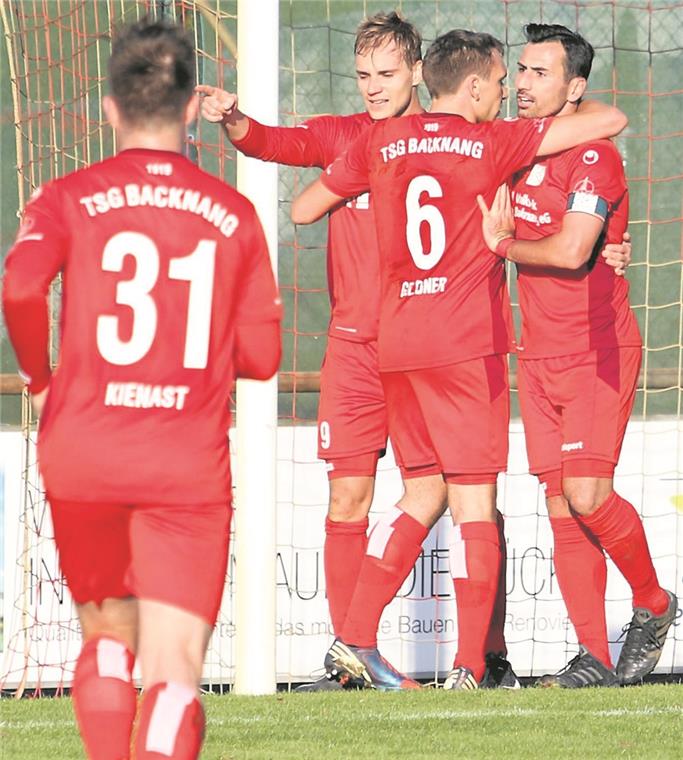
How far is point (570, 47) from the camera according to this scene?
6.57 meters

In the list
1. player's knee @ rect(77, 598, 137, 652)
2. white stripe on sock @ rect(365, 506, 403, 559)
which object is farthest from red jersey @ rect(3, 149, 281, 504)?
white stripe on sock @ rect(365, 506, 403, 559)

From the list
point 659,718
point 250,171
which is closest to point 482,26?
point 250,171

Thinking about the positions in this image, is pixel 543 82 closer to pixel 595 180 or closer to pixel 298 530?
pixel 595 180

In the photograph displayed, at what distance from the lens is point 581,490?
652 cm

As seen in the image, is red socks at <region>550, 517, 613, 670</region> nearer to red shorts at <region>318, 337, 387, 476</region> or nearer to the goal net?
red shorts at <region>318, 337, 387, 476</region>

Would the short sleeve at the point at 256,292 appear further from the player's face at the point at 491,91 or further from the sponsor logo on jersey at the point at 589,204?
the sponsor logo on jersey at the point at 589,204

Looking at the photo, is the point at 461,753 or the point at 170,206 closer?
the point at 170,206

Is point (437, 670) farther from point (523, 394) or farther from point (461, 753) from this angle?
point (461, 753)

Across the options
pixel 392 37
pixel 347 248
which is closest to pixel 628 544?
pixel 347 248

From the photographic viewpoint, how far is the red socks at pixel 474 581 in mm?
6117

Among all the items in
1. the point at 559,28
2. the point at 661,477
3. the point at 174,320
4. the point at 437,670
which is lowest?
the point at 437,670

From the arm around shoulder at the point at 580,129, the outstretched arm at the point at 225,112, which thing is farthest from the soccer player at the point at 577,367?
the outstretched arm at the point at 225,112

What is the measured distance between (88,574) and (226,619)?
13.7 ft

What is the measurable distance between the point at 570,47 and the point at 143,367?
348cm
